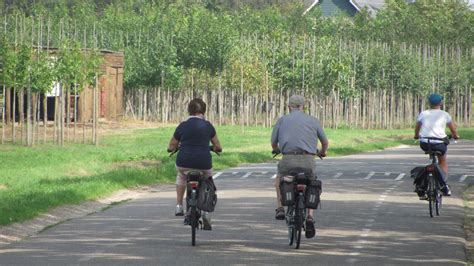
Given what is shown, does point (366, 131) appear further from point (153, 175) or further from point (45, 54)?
point (153, 175)

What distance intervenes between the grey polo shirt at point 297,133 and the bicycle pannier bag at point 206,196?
106 cm

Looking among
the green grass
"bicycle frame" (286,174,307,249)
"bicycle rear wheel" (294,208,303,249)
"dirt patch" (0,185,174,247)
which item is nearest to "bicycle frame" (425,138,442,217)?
"bicycle frame" (286,174,307,249)

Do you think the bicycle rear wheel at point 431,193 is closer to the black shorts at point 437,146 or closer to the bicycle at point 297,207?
the black shorts at point 437,146

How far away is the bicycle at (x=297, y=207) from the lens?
55.6 ft

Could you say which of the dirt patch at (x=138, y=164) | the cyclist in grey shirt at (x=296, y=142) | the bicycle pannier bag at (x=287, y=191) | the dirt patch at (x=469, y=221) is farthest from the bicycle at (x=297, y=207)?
the dirt patch at (x=138, y=164)

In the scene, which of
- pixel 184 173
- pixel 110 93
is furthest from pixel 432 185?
pixel 110 93

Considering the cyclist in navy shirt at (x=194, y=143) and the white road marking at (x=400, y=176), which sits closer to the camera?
the cyclist in navy shirt at (x=194, y=143)

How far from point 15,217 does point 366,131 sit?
4905 centimetres

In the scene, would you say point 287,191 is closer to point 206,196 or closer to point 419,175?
point 206,196

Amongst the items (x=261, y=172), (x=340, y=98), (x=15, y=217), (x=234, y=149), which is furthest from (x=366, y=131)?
(x=15, y=217)

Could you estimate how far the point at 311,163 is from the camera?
57.5 ft

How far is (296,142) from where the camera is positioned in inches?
692

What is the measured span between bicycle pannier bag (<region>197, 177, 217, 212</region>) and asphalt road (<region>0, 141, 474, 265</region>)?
48 centimetres

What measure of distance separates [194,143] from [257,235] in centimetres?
172
